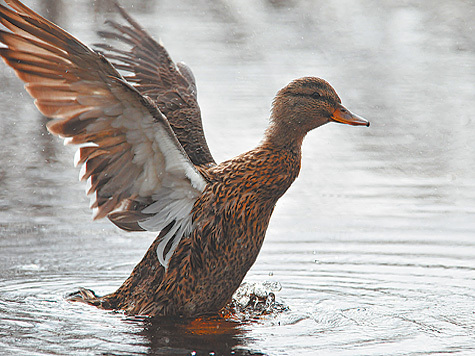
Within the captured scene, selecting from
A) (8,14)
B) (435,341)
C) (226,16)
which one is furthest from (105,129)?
(226,16)

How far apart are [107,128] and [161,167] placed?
0.40 m

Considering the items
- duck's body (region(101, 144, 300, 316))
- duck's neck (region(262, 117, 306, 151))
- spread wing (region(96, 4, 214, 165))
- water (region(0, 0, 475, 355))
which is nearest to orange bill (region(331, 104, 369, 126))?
duck's neck (region(262, 117, 306, 151))

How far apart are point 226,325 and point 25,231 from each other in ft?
7.51

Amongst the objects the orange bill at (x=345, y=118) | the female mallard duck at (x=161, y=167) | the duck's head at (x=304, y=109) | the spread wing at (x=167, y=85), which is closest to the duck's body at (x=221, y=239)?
the female mallard duck at (x=161, y=167)

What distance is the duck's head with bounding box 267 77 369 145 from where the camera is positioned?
5.91 meters

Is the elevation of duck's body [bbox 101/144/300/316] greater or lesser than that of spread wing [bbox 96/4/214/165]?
lesser

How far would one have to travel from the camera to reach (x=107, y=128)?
525cm

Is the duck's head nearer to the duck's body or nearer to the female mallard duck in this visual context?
the female mallard duck

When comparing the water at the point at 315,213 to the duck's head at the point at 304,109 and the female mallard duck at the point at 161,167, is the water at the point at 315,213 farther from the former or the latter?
the duck's head at the point at 304,109

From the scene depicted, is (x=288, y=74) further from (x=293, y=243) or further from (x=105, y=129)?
(x=105, y=129)

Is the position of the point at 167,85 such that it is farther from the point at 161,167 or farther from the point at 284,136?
the point at 161,167

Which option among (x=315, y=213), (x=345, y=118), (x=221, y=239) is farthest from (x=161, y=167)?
(x=315, y=213)

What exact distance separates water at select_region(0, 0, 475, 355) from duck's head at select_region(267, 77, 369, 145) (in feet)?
3.65

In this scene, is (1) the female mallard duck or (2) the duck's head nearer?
(1) the female mallard duck
